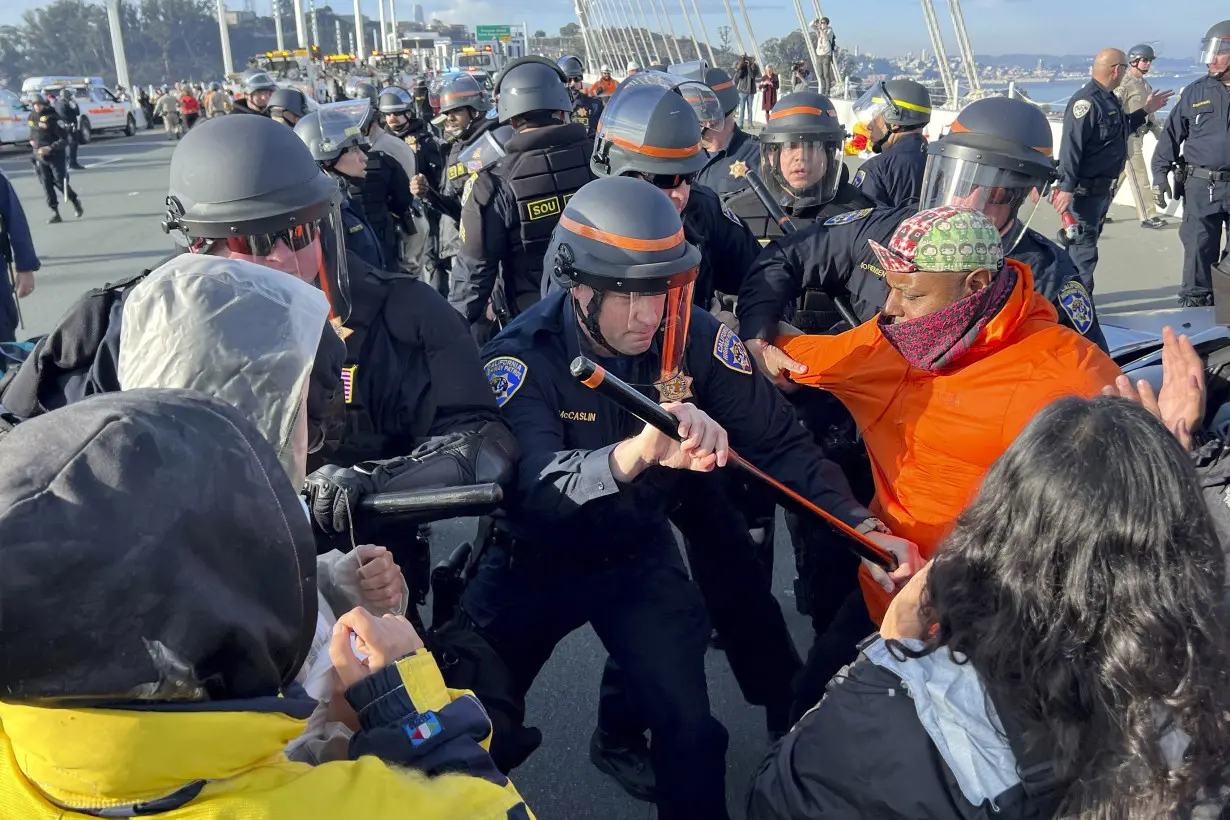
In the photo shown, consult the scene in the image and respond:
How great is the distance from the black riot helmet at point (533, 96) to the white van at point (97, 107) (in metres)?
26.3

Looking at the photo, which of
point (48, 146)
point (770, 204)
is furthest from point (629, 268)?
point (48, 146)

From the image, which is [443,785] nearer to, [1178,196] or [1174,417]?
[1174,417]

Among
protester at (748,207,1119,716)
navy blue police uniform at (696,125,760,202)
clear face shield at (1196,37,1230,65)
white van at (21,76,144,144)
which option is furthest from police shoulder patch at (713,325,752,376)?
white van at (21,76,144,144)

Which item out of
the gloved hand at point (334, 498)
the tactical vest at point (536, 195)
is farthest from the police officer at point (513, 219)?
the gloved hand at point (334, 498)

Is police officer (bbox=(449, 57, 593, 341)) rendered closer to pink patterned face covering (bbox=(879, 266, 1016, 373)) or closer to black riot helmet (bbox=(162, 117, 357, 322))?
black riot helmet (bbox=(162, 117, 357, 322))

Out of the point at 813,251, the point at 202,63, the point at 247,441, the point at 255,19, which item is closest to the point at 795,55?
the point at 813,251

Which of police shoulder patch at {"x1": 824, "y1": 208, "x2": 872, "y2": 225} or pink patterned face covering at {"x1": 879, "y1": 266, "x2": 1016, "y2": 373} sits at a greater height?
police shoulder patch at {"x1": 824, "y1": 208, "x2": 872, "y2": 225}

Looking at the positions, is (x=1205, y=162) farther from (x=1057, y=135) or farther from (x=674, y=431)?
(x=674, y=431)

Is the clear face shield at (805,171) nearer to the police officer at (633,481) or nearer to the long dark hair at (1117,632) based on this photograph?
the police officer at (633,481)

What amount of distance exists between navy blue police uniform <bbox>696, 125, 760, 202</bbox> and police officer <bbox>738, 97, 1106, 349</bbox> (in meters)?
1.35

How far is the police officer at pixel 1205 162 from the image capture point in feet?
23.1

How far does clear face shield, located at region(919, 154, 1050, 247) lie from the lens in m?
3.11

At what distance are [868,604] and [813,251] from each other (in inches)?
56.7

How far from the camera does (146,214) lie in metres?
13.5
